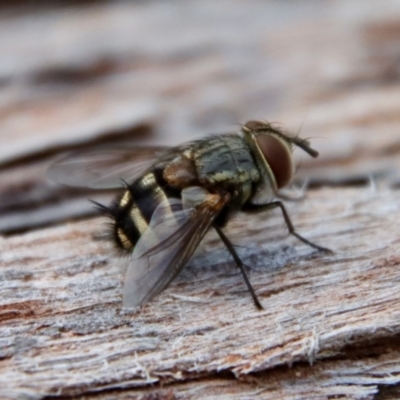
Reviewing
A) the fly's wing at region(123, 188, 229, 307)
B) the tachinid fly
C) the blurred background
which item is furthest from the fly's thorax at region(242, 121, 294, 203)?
the blurred background

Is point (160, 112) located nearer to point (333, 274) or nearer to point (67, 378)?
point (333, 274)

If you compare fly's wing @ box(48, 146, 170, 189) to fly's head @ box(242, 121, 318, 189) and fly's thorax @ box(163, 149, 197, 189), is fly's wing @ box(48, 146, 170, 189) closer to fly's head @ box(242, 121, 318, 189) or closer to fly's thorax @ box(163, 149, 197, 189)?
fly's thorax @ box(163, 149, 197, 189)

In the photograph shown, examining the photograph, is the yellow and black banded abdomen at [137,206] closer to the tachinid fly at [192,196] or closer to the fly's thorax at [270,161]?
the tachinid fly at [192,196]

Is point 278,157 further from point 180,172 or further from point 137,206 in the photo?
point 137,206

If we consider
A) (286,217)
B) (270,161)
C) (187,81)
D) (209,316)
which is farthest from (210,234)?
(187,81)

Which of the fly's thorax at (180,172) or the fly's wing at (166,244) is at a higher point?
the fly's thorax at (180,172)

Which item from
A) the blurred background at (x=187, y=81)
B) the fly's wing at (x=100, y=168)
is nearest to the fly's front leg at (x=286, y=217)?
the fly's wing at (x=100, y=168)
